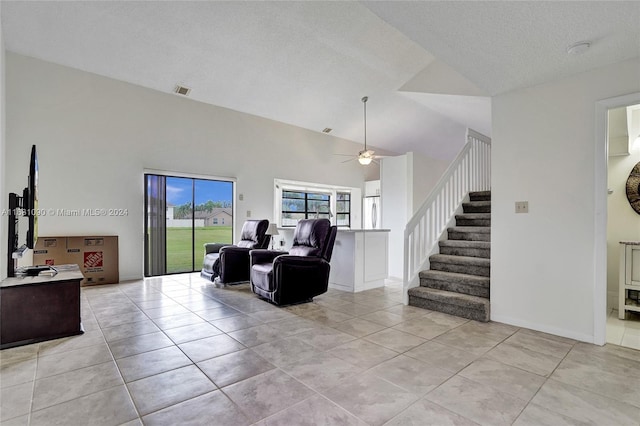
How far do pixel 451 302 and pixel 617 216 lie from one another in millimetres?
2548

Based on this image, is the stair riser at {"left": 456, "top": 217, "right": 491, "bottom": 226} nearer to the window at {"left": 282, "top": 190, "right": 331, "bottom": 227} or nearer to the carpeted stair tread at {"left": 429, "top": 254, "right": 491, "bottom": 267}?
the carpeted stair tread at {"left": 429, "top": 254, "right": 491, "bottom": 267}

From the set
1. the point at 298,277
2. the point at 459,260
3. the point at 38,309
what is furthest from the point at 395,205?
the point at 38,309

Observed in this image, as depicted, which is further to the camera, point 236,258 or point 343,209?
point 343,209

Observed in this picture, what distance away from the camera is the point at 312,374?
6.97 feet

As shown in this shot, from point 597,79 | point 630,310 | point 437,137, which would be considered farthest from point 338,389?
point 437,137

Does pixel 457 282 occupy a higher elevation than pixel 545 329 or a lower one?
higher

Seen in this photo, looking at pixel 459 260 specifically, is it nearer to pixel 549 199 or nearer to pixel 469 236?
pixel 469 236

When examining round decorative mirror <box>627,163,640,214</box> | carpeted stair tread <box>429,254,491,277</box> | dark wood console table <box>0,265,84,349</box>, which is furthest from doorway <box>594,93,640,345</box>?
dark wood console table <box>0,265,84,349</box>

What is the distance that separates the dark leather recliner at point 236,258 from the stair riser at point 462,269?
9.36 feet

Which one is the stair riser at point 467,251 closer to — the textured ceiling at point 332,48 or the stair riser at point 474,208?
the stair riser at point 474,208

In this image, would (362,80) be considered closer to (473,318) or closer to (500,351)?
(473,318)

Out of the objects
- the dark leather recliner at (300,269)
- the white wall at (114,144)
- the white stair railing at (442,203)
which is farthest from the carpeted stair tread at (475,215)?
the white wall at (114,144)

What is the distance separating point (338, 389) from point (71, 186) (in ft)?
17.6

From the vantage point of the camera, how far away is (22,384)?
198 cm
